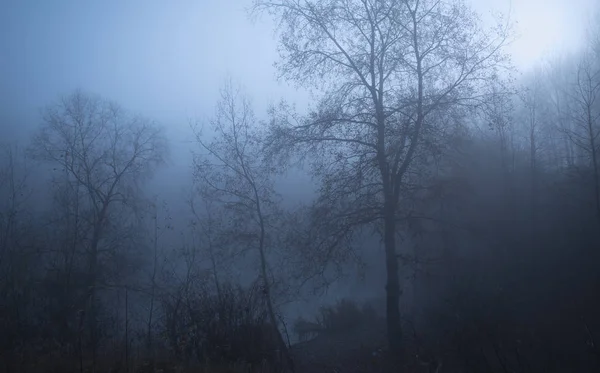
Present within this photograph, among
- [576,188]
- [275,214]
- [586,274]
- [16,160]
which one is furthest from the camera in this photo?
[16,160]

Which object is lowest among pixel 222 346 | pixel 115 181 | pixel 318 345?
pixel 318 345

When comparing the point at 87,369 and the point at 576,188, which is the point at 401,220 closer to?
the point at 87,369

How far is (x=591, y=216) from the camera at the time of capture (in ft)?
67.6

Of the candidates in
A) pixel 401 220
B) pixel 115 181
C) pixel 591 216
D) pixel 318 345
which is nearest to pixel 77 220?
pixel 115 181

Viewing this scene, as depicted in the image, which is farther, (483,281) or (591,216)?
(591,216)

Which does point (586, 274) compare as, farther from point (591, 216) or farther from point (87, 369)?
point (87, 369)

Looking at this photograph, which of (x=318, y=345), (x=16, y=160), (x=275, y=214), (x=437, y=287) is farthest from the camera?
(x=16, y=160)

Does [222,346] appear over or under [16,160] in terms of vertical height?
under

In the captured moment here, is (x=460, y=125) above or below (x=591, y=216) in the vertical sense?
above

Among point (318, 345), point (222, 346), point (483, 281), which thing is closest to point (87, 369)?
point (222, 346)

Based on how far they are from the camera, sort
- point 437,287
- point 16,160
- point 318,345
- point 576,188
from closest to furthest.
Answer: point 318,345
point 437,287
point 576,188
point 16,160

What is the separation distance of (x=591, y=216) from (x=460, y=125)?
12.1 m

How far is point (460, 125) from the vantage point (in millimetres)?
12055

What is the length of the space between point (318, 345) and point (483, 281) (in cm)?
562
